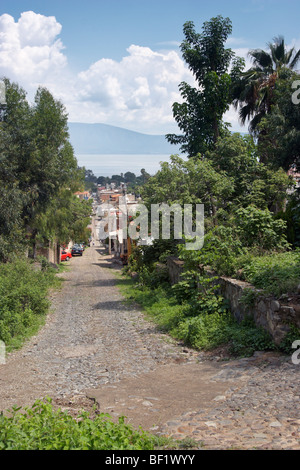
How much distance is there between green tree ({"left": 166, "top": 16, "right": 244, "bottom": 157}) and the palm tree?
722 millimetres

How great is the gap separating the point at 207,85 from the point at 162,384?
61.3 ft

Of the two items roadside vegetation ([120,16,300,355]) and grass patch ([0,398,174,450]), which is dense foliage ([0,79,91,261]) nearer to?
roadside vegetation ([120,16,300,355])

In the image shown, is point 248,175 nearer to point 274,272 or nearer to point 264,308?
point 274,272

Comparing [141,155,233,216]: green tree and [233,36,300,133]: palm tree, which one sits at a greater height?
[233,36,300,133]: palm tree

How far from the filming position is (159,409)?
20.5 ft

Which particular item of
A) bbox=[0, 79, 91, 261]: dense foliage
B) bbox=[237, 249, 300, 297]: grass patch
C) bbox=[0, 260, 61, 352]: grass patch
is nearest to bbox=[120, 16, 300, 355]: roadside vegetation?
bbox=[237, 249, 300, 297]: grass patch

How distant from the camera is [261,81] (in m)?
23.3

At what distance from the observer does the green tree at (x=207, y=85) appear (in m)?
22.9

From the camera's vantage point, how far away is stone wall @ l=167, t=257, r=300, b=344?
8195 mm

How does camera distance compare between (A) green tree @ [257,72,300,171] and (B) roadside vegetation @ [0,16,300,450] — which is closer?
(B) roadside vegetation @ [0,16,300,450]
